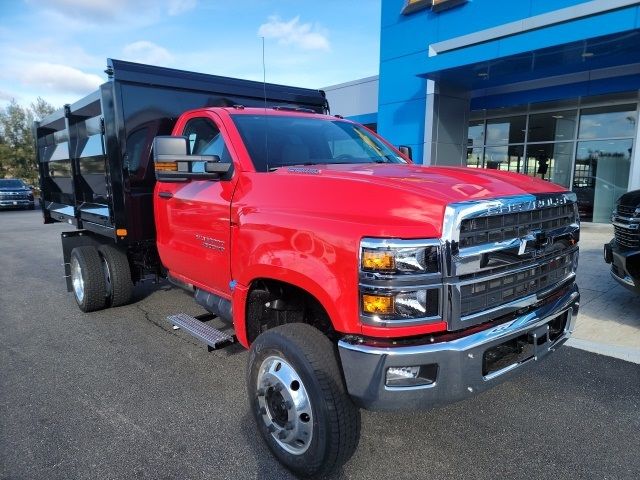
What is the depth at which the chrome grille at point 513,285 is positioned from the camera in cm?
228

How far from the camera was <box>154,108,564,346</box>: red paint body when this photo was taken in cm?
221

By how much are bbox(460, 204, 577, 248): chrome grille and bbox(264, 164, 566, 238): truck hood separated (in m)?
0.12

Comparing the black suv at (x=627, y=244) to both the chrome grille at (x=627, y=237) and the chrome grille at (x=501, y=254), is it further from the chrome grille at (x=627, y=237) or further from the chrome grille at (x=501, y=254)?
the chrome grille at (x=501, y=254)

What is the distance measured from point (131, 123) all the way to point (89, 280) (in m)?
2.02

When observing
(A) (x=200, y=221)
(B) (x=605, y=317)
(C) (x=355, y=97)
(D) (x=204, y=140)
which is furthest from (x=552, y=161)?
(A) (x=200, y=221)

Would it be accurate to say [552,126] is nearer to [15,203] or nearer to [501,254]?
[501,254]

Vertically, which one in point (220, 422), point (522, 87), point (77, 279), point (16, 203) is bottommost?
point (16, 203)

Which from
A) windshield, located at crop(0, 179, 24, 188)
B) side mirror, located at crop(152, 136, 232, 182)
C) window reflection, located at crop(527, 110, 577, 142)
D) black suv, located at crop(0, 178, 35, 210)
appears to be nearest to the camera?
side mirror, located at crop(152, 136, 232, 182)

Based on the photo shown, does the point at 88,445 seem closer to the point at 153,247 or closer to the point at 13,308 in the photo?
the point at 153,247

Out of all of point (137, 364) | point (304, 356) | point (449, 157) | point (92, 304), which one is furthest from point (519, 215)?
point (449, 157)

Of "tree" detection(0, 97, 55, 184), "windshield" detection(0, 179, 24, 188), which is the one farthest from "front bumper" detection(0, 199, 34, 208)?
"tree" detection(0, 97, 55, 184)

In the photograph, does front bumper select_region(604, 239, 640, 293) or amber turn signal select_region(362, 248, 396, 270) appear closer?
amber turn signal select_region(362, 248, 396, 270)

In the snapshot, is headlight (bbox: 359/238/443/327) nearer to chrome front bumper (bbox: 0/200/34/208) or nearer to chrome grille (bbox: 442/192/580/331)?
chrome grille (bbox: 442/192/580/331)

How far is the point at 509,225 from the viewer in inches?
94.4
